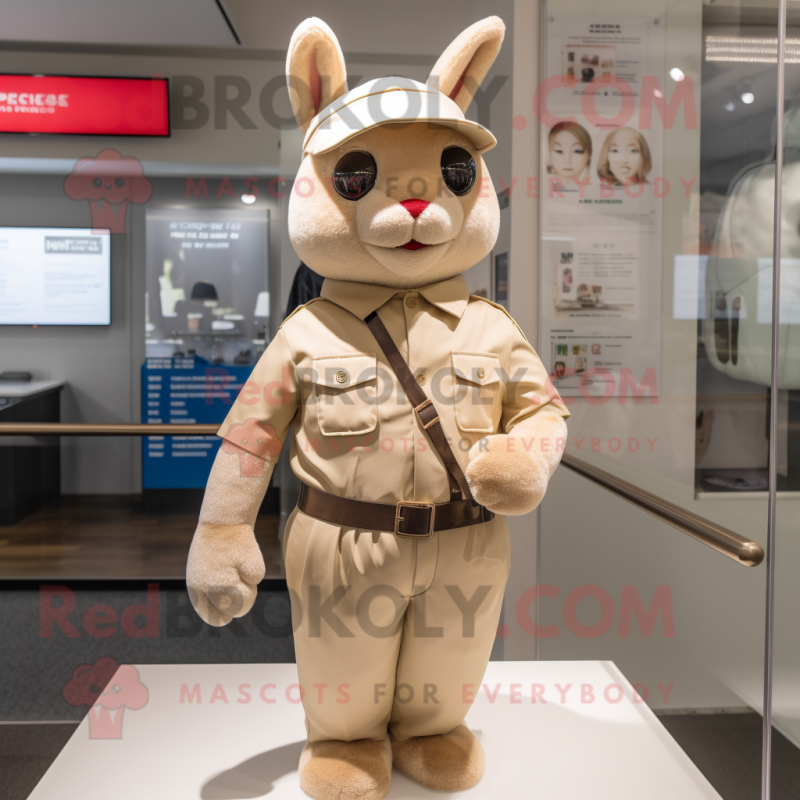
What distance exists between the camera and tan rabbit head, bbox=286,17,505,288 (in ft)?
3.68

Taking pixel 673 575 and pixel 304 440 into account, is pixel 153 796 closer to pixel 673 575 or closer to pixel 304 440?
pixel 304 440

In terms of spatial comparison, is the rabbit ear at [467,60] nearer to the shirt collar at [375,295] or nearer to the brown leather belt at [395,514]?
the shirt collar at [375,295]

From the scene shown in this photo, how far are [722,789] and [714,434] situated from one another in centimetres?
70

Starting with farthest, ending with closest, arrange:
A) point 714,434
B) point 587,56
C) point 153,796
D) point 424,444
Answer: point 587,56 < point 714,434 < point 153,796 < point 424,444

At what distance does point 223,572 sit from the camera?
Answer: 1.15 m

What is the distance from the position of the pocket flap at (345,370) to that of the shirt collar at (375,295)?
0.07 meters

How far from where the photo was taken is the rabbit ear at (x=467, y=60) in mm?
1228

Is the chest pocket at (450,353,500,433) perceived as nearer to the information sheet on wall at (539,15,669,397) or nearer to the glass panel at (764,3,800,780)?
the glass panel at (764,3,800,780)

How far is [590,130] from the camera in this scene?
7.10 feet

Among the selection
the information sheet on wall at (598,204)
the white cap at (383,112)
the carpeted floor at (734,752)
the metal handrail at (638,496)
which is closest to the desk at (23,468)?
the metal handrail at (638,496)

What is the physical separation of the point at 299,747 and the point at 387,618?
17.6 inches

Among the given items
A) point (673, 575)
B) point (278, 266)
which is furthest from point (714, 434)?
point (278, 266)

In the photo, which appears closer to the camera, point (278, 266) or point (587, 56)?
point (587, 56)

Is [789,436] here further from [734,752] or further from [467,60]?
[467,60]
